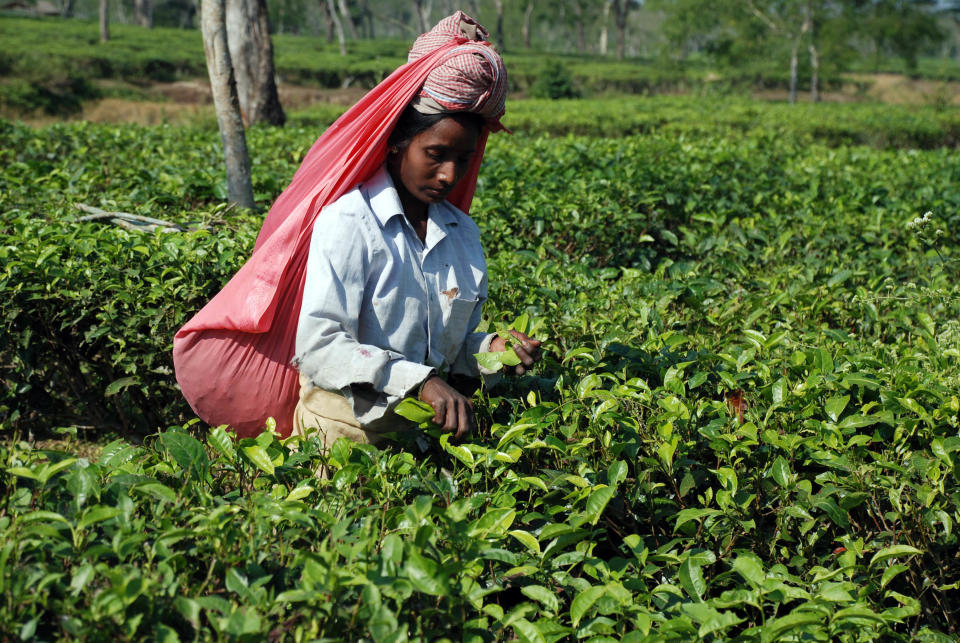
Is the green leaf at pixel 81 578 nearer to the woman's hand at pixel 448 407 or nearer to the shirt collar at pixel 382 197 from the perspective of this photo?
the woman's hand at pixel 448 407

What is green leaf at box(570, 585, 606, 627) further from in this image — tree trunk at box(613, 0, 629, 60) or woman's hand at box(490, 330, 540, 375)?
tree trunk at box(613, 0, 629, 60)

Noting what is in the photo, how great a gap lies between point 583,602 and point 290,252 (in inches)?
41.7

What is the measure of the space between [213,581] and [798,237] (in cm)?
363

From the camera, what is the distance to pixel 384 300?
1.88 metres

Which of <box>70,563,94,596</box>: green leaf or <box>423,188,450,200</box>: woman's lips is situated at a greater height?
<box>423,188,450,200</box>: woman's lips

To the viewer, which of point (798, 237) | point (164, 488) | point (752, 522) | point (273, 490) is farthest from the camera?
point (798, 237)

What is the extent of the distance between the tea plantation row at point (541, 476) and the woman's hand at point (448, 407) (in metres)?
0.06

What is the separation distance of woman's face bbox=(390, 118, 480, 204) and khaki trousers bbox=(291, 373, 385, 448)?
54 cm

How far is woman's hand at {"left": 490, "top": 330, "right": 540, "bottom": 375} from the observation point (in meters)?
1.92

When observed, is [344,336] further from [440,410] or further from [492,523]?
[492,523]

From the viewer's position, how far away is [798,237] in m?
4.16

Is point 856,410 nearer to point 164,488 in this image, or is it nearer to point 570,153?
point 164,488

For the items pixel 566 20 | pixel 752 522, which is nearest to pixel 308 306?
pixel 752 522

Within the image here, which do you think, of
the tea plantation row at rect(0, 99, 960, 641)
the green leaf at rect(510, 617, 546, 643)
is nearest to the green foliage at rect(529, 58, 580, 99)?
the tea plantation row at rect(0, 99, 960, 641)
